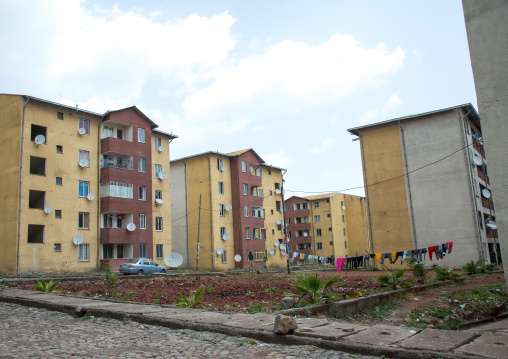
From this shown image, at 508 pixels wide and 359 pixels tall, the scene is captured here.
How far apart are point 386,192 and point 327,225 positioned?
42.5 m

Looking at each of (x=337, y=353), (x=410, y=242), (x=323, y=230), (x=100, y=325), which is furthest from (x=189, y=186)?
(x=337, y=353)

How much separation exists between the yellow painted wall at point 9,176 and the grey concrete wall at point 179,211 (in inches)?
834

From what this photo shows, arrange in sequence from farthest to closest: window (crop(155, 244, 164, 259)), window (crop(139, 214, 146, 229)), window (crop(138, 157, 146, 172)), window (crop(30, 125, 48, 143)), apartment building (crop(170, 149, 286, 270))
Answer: apartment building (crop(170, 149, 286, 270)) < window (crop(155, 244, 164, 259)) < window (crop(138, 157, 146, 172)) < window (crop(139, 214, 146, 229)) < window (crop(30, 125, 48, 143))

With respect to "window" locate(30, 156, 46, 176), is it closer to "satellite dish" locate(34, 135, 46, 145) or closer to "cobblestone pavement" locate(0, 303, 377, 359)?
"satellite dish" locate(34, 135, 46, 145)

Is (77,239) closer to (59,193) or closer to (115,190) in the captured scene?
(59,193)

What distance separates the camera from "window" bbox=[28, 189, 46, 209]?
35.1m

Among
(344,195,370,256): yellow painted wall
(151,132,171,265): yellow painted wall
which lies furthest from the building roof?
(344,195,370,256): yellow painted wall

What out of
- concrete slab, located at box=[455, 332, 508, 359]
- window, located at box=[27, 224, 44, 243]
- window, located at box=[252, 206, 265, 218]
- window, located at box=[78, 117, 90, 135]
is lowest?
A: concrete slab, located at box=[455, 332, 508, 359]

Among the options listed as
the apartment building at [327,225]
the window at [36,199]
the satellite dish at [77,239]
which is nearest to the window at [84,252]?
the satellite dish at [77,239]

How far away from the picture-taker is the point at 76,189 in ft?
120

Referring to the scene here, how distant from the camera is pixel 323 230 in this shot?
82875 millimetres

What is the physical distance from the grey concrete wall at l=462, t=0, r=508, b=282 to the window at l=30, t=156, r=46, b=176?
3397 centimetres

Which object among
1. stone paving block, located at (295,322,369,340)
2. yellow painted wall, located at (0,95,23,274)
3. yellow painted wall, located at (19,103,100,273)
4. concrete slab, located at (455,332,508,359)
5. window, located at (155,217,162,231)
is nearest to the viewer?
concrete slab, located at (455,332,508,359)

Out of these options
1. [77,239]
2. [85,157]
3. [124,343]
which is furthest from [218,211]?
[124,343]
